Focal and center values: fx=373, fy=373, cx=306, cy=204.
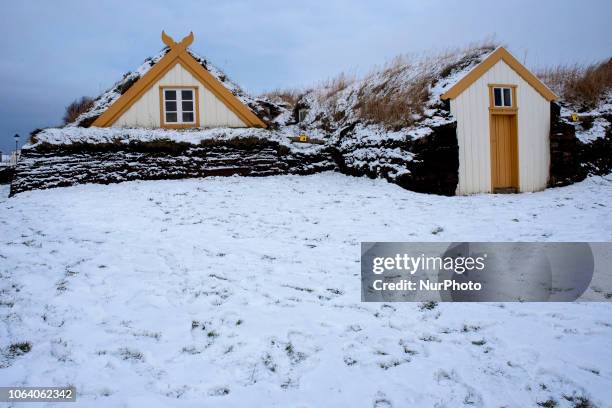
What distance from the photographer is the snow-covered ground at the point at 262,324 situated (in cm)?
298

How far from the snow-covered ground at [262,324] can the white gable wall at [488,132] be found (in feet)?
13.6

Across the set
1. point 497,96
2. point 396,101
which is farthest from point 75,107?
point 497,96

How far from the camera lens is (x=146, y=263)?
5.46 m

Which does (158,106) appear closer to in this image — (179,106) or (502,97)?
(179,106)

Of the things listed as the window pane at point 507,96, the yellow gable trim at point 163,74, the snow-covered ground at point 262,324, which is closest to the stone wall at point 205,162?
the yellow gable trim at point 163,74

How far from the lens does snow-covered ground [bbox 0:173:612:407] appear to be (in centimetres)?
298

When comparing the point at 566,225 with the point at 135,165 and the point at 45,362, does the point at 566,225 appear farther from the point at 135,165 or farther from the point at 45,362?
the point at 135,165

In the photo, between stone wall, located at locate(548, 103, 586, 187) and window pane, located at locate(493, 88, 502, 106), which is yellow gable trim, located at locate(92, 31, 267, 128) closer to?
window pane, located at locate(493, 88, 502, 106)

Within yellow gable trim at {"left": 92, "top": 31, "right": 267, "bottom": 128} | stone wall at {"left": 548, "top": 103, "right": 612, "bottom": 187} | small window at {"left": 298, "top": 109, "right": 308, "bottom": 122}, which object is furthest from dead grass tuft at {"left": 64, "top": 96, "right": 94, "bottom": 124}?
stone wall at {"left": 548, "top": 103, "right": 612, "bottom": 187}

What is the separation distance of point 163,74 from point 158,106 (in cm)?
109

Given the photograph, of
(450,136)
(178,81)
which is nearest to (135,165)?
(178,81)

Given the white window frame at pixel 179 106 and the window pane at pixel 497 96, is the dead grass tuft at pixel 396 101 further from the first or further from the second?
the white window frame at pixel 179 106

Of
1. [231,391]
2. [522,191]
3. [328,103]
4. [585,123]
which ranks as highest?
[328,103]

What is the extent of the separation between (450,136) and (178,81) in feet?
30.2
